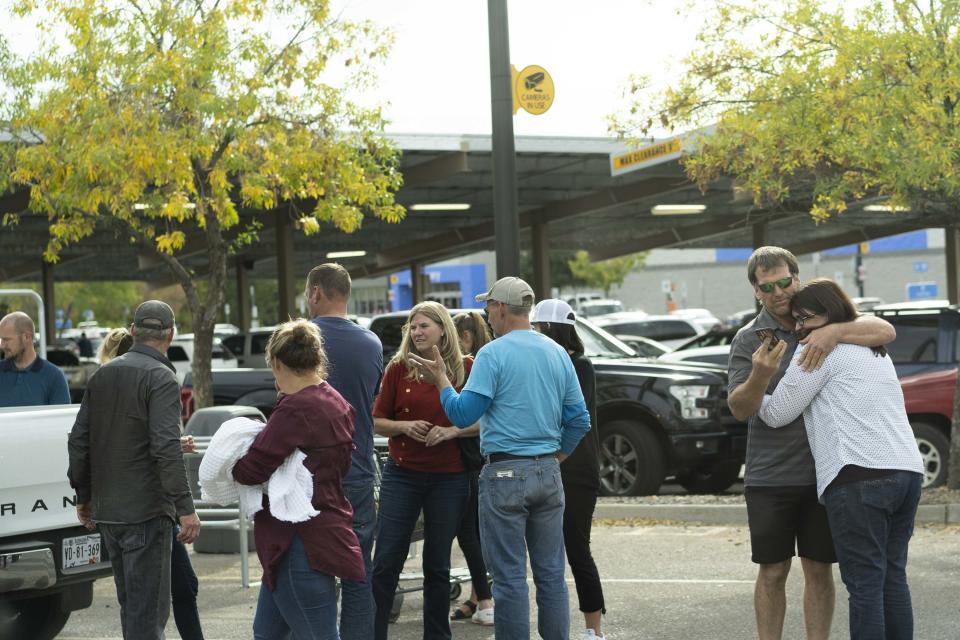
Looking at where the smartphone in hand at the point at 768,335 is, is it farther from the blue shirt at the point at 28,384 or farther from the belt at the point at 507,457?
the blue shirt at the point at 28,384

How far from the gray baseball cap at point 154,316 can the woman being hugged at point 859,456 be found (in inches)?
103

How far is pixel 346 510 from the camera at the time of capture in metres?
5.16

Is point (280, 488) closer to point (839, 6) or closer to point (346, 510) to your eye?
point (346, 510)

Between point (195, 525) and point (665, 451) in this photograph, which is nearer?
point (195, 525)

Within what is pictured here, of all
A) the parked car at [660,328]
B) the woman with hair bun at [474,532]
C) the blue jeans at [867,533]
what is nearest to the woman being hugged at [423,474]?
the woman with hair bun at [474,532]

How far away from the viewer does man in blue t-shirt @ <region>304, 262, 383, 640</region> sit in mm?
6297

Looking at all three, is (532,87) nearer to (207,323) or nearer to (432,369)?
(207,323)

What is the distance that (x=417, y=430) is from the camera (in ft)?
21.4

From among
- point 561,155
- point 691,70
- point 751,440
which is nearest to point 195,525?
point 751,440

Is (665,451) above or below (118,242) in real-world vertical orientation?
below

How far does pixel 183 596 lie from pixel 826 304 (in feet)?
11.0

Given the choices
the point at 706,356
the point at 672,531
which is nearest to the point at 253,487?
Result: the point at 672,531

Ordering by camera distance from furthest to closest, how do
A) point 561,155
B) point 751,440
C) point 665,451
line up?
point 561,155
point 665,451
point 751,440

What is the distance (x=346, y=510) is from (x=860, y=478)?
2.04 meters
